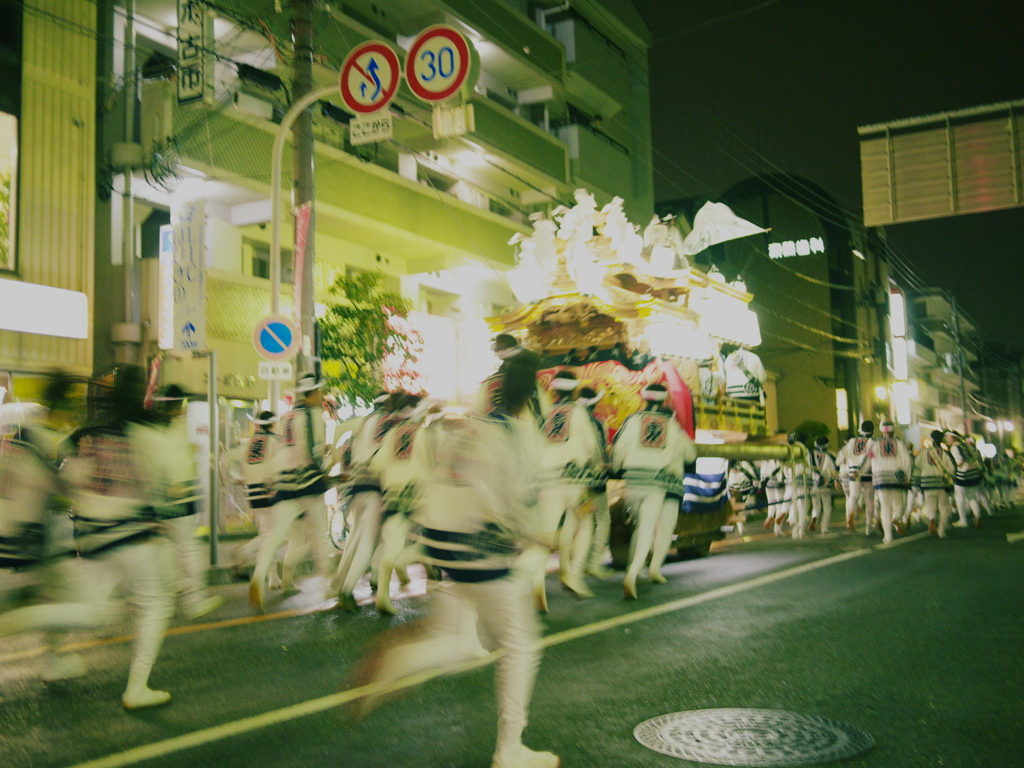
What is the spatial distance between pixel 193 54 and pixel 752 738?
16329mm

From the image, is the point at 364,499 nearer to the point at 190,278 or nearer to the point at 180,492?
the point at 180,492

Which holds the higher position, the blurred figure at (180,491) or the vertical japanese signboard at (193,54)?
the vertical japanese signboard at (193,54)

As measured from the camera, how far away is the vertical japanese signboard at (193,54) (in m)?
17.0

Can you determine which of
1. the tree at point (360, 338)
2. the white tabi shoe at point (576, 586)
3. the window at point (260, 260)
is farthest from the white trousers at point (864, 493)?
the window at point (260, 260)

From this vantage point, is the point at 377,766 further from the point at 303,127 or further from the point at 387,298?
the point at 387,298

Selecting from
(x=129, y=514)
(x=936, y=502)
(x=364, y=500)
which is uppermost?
(x=129, y=514)

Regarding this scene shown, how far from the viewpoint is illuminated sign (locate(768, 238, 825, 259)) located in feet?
154

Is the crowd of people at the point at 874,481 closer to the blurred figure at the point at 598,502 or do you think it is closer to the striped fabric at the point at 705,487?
the striped fabric at the point at 705,487

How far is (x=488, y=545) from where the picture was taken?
13.3 ft

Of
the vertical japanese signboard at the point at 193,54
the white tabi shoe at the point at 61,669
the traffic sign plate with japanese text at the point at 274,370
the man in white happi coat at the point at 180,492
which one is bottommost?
the white tabi shoe at the point at 61,669

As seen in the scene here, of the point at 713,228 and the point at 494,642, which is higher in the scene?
the point at 713,228

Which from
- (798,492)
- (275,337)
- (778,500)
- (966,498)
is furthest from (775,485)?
(275,337)

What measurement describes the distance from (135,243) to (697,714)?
55.1 feet

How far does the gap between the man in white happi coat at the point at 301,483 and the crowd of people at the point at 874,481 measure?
342 inches
